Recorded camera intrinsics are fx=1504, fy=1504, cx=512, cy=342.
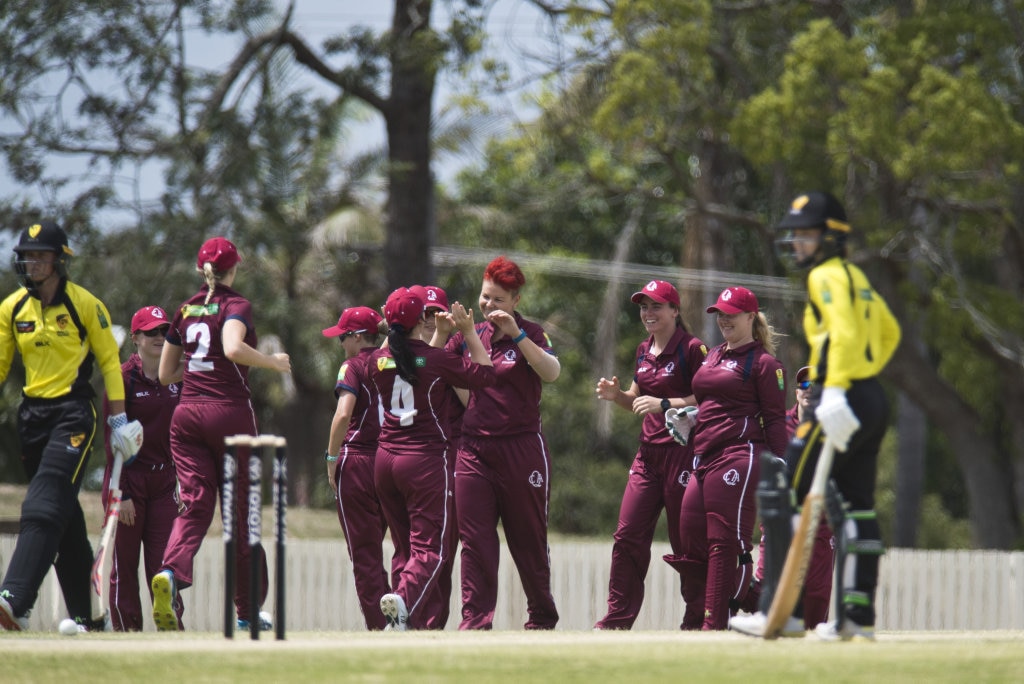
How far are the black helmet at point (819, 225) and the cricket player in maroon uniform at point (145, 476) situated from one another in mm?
4860

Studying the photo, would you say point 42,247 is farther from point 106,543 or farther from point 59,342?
point 106,543

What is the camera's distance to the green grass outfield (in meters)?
6.00

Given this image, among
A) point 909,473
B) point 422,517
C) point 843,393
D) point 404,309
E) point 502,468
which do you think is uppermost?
point 404,309

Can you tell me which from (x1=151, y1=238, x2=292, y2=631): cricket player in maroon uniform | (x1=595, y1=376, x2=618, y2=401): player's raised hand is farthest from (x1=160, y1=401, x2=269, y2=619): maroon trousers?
(x1=595, y1=376, x2=618, y2=401): player's raised hand

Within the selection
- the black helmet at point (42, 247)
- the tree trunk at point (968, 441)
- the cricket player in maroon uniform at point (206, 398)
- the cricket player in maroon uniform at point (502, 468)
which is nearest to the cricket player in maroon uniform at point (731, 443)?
the cricket player in maroon uniform at point (502, 468)

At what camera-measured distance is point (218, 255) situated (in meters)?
9.22

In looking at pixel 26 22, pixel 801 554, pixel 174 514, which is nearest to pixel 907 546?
pixel 26 22

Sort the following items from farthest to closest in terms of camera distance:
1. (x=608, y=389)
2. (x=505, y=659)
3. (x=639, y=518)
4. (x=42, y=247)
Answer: (x=639, y=518) → (x=608, y=389) → (x=42, y=247) → (x=505, y=659)

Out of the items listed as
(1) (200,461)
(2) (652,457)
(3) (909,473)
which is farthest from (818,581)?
(3) (909,473)

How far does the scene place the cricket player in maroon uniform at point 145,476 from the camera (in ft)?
34.0

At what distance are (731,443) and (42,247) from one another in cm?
430

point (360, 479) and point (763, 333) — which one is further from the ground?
point (763, 333)

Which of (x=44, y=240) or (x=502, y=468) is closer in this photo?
(x=44, y=240)

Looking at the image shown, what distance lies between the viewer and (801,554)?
23.1 feet
